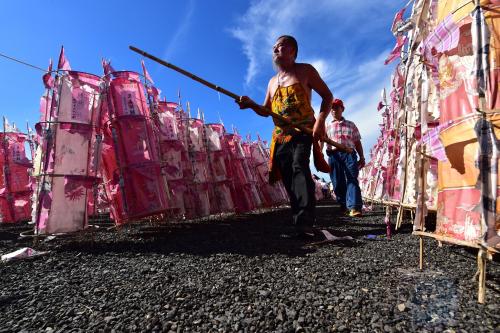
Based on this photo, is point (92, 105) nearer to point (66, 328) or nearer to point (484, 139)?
point (66, 328)

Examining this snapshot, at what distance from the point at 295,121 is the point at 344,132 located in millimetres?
2730

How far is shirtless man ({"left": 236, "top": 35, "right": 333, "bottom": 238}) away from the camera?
3.27 metres

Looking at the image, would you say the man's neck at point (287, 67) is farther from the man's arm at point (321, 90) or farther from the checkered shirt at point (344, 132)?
the checkered shirt at point (344, 132)

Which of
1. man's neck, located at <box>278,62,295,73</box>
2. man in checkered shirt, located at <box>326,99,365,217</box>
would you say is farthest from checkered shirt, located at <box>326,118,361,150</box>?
man's neck, located at <box>278,62,295,73</box>

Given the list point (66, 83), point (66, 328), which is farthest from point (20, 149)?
point (66, 328)

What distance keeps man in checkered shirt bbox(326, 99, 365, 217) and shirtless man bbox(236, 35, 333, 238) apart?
222cm

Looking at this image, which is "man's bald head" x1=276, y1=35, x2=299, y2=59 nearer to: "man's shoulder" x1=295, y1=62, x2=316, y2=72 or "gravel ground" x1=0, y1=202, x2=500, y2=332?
"man's shoulder" x1=295, y1=62, x2=316, y2=72

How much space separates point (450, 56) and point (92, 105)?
3.74 metres

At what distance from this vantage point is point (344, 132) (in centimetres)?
585

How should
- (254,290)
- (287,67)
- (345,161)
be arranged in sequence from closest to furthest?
(254,290)
(287,67)
(345,161)

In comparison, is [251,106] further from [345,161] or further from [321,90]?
[345,161]

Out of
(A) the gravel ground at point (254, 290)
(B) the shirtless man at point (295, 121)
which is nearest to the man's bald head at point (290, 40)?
(B) the shirtless man at point (295, 121)

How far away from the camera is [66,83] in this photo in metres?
3.75

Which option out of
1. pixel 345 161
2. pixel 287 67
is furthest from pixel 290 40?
pixel 345 161
